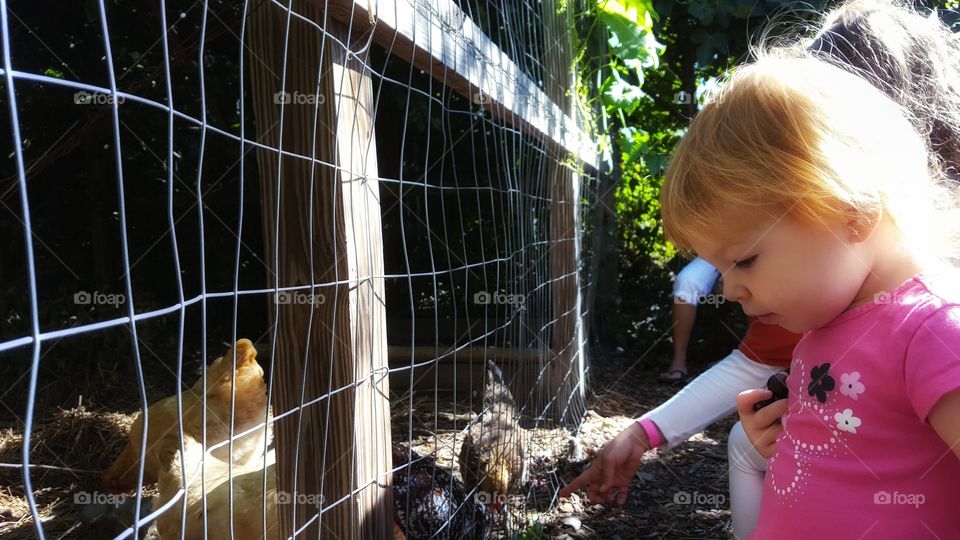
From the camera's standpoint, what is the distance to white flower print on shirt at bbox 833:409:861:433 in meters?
1.09

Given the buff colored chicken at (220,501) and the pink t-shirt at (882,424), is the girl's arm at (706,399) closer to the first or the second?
the pink t-shirt at (882,424)

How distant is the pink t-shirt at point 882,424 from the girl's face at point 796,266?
0.17ft

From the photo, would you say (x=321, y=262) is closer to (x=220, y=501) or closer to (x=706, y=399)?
(x=220, y=501)

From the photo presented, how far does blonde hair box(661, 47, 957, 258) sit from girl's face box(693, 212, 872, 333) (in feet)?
0.07

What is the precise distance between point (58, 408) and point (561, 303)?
9.43ft

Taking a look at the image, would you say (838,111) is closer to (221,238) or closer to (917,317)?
(917,317)

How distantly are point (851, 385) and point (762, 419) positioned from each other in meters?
0.28

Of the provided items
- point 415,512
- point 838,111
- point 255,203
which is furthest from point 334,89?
point 255,203

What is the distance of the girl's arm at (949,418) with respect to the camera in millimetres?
908

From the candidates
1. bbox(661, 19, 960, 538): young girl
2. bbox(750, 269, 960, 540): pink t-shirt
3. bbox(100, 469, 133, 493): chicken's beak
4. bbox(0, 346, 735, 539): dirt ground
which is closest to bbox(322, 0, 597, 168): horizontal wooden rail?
bbox(661, 19, 960, 538): young girl

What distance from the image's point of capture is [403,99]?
5027 mm

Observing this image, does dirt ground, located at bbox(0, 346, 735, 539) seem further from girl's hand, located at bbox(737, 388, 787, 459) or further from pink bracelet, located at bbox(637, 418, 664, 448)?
girl's hand, located at bbox(737, 388, 787, 459)

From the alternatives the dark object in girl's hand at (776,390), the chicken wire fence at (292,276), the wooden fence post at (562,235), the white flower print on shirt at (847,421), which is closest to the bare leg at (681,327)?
the chicken wire fence at (292,276)

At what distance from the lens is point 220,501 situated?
1880 mm
